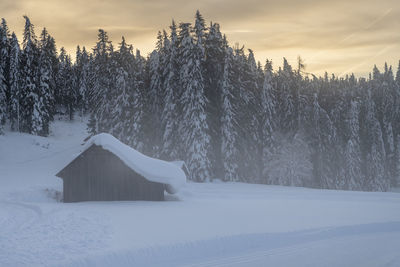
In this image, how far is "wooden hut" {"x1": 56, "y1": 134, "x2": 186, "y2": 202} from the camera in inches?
818

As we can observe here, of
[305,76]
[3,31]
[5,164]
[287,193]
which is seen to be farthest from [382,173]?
[3,31]

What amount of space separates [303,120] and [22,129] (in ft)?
122

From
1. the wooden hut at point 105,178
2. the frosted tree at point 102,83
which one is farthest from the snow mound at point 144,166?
the frosted tree at point 102,83

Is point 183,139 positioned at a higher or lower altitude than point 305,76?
lower

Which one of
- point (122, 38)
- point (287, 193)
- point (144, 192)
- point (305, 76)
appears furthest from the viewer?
point (305, 76)

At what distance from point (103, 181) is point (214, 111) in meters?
16.1

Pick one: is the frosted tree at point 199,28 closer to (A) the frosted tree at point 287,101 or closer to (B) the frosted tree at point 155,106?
(B) the frosted tree at point 155,106

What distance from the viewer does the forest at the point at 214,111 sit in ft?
109

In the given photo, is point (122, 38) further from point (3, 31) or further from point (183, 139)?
point (3, 31)

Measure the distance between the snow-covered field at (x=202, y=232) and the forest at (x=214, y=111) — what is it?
11.6 m

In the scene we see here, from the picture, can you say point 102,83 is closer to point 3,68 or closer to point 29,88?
point 29,88

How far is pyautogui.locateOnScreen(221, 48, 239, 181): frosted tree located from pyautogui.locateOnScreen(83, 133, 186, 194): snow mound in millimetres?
11656

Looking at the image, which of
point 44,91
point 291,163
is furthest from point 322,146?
point 44,91

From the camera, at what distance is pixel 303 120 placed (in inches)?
1638
